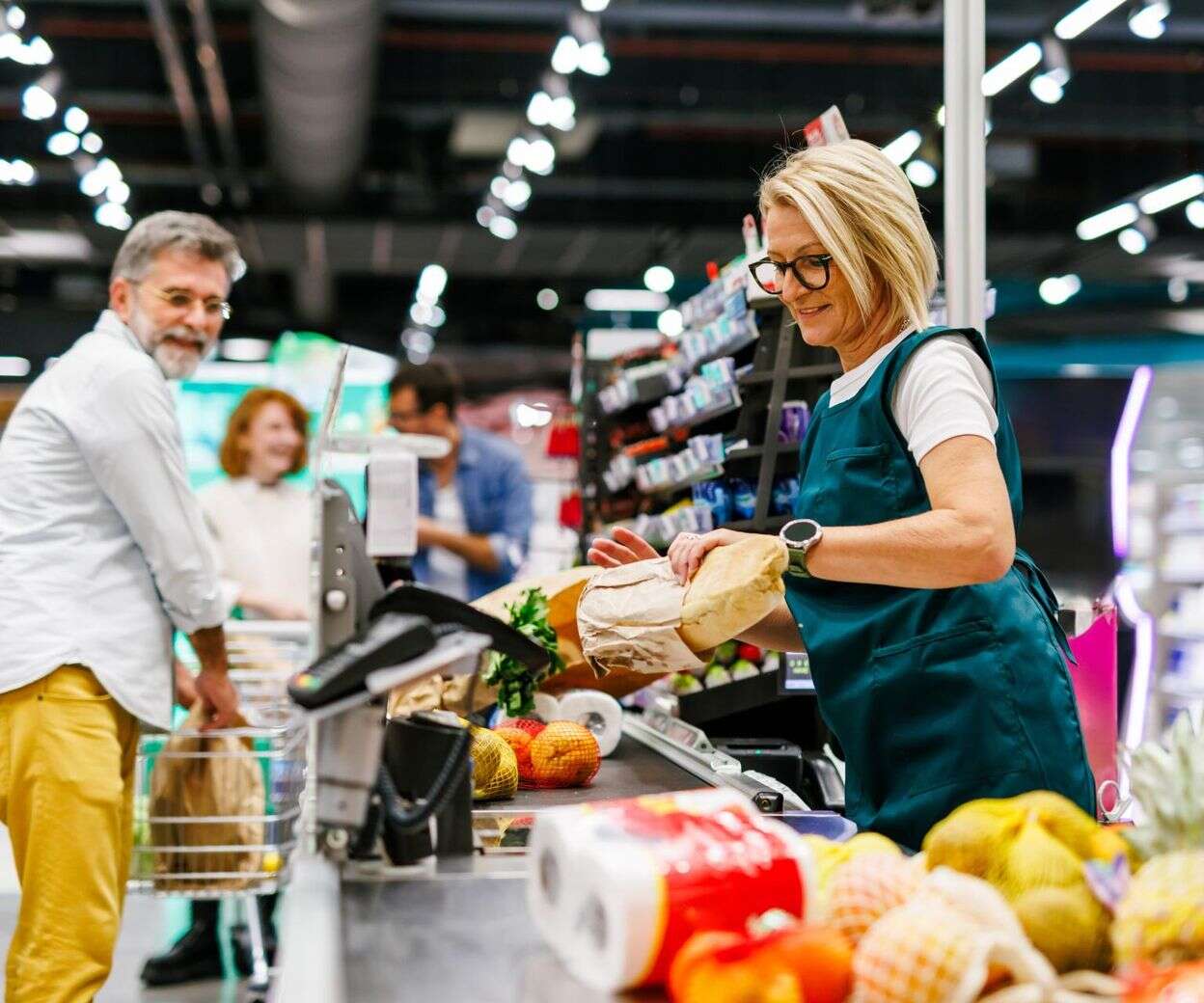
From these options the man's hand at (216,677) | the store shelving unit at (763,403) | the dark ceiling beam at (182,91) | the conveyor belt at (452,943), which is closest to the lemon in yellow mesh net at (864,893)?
the conveyor belt at (452,943)

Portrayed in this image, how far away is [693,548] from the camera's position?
1.92 metres

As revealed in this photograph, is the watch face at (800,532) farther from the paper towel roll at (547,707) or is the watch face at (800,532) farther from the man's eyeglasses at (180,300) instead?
the man's eyeglasses at (180,300)

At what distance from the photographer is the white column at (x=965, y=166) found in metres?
2.59

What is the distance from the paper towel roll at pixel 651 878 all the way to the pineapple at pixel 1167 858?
26cm

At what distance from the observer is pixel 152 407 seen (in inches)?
118

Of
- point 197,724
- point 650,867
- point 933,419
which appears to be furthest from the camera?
point 197,724

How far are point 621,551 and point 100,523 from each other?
1.36 metres

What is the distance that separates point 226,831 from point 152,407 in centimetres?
91

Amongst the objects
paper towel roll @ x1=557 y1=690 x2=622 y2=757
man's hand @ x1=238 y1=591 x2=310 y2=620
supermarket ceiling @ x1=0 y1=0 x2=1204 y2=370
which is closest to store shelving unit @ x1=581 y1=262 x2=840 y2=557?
paper towel roll @ x1=557 y1=690 x2=622 y2=757

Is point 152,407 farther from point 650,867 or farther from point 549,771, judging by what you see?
point 650,867

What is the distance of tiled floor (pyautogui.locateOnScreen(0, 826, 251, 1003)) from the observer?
4.56 metres

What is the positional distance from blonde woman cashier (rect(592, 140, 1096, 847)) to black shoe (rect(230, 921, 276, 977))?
3544 millimetres

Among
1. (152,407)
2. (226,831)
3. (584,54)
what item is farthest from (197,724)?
(584,54)

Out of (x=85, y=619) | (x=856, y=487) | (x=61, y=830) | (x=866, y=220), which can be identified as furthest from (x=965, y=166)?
(x=61, y=830)
